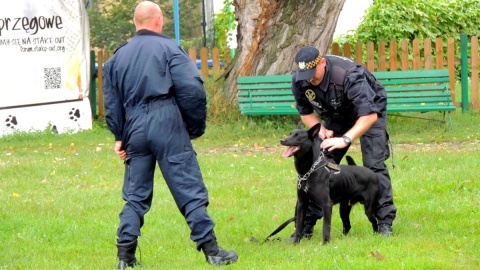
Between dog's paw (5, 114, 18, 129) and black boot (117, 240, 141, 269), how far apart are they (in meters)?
9.76

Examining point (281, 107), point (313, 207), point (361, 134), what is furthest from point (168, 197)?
point (281, 107)

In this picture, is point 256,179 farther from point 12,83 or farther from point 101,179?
point 12,83

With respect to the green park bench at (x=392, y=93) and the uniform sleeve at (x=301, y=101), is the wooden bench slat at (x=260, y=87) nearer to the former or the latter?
the green park bench at (x=392, y=93)

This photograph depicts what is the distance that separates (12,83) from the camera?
1583 centimetres

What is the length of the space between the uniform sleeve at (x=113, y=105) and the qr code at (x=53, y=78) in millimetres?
10167

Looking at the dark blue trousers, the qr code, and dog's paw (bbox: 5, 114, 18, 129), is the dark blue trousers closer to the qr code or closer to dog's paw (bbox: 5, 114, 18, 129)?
dog's paw (bbox: 5, 114, 18, 129)

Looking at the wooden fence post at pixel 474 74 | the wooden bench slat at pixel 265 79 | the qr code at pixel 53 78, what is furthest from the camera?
the wooden fence post at pixel 474 74

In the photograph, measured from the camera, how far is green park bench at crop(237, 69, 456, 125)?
15.4m

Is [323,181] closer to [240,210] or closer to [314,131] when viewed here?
[314,131]

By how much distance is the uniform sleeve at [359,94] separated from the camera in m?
7.14

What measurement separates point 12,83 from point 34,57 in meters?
0.67

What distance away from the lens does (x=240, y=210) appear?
916 cm

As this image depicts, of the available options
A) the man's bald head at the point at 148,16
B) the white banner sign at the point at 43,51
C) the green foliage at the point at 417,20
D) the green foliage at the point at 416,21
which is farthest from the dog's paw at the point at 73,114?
the man's bald head at the point at 148,16

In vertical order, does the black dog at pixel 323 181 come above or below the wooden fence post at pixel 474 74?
above
